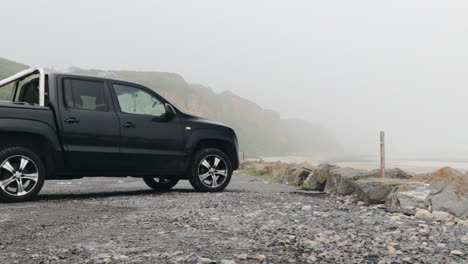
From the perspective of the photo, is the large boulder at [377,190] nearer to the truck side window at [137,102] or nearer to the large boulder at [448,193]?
the large boulder at [448,193]

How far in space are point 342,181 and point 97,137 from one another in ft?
16.3

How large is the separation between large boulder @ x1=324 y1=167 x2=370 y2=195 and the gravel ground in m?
2.60

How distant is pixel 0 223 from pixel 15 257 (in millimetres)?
1731

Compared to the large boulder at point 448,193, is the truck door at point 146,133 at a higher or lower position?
higher

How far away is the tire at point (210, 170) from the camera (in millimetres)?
9234

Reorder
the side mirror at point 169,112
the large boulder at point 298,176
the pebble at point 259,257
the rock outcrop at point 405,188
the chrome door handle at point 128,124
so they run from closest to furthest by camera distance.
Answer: the pebble at point 259,257 < the rock outcrop at point 405,188 < the chrome door handle at point 128,124 < the side mirror at point 169,112 < the large boulder at point 298,176

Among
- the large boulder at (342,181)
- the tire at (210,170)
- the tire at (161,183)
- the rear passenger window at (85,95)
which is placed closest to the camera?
the rear passenger window at (85,95)

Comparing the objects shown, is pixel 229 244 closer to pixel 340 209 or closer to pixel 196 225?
pixel 196 225

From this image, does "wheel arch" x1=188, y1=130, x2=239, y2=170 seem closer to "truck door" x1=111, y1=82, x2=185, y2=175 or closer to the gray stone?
"truck door" x1=111, y1=82, x2=185, y2=175

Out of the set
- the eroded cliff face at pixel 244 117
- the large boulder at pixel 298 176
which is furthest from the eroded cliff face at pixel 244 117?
the large boulder at pixel 298 176

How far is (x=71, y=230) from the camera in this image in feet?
18.2

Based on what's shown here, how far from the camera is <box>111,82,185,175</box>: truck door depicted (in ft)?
28.5

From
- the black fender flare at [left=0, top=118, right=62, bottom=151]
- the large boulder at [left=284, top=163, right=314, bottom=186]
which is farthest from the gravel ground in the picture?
the large boulder at [left=284, top=163, right=314, bottom=186]

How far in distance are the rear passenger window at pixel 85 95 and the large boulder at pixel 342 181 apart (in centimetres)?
487
